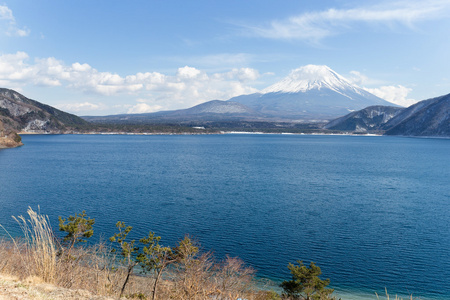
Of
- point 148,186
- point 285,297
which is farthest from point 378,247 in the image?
point 148,186

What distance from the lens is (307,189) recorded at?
33219mm

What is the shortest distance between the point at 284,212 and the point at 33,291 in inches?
785

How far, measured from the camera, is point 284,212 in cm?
2450

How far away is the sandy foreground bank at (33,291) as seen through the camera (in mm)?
6004

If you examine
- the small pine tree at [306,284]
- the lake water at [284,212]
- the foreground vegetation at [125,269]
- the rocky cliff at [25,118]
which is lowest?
the lake water at [284,212]

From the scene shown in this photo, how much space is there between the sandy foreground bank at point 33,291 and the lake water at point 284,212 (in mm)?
10023

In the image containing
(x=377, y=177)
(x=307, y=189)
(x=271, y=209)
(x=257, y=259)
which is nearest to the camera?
(x=257, y=259)

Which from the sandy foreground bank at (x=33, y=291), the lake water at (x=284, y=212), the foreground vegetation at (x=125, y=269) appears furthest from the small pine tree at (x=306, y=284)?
the sandy foreground bank at (x=33, y=291)

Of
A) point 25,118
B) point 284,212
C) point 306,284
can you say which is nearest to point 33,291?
point 306,284

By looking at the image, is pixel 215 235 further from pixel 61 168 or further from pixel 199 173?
pixel 61 168

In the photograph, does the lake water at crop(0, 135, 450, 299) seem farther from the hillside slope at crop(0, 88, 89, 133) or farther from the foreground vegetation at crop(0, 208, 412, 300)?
the hillside slope at crop(0, 88, 89, 133)

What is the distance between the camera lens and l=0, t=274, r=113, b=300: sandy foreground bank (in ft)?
19.7

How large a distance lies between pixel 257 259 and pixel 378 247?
681 centimetres

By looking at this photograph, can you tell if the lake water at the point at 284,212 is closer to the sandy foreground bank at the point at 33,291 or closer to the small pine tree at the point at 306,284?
the small pine tree at the point at 306,284
